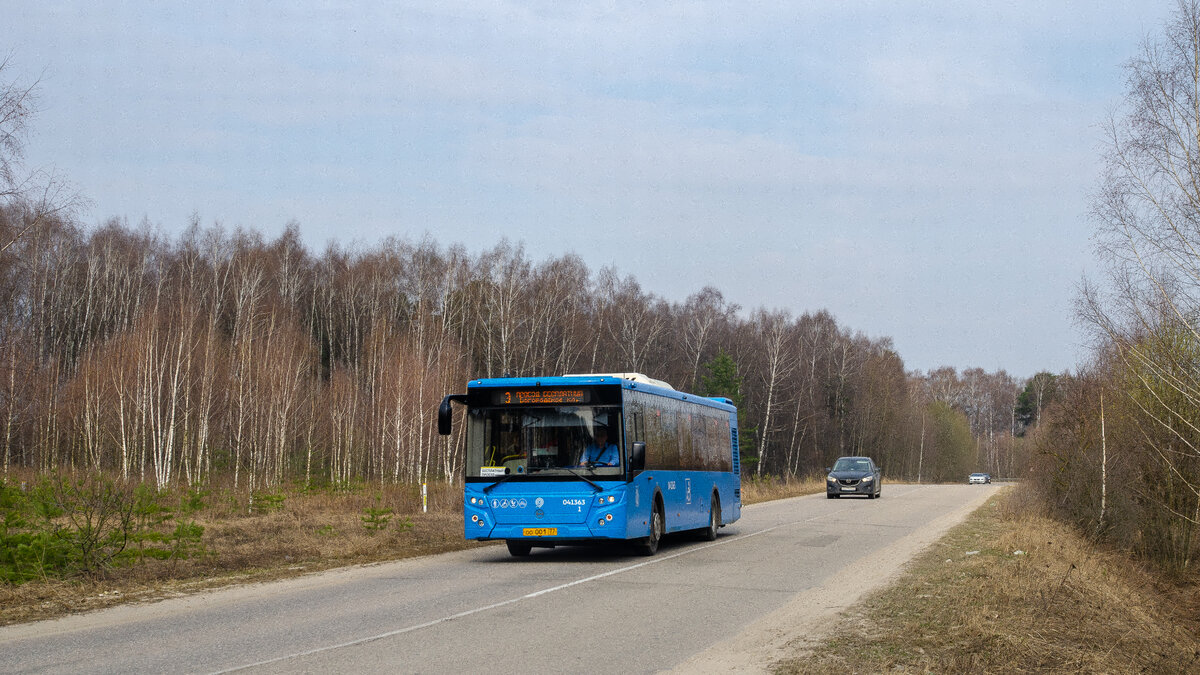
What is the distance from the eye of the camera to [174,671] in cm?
799

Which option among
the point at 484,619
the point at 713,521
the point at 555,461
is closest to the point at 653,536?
the point at 555,461

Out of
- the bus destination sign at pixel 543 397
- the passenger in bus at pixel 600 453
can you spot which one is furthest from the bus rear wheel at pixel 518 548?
the bus destination sign at pixel 543 397

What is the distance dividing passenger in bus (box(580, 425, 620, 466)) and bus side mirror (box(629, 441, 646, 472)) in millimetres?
299

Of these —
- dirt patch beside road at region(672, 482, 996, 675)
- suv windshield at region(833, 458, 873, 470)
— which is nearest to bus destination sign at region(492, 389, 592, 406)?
dirt patch beside road at region(672, 482, 996, 675)

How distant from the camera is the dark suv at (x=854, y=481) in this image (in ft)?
138

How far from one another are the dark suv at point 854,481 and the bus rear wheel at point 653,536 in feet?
80.2

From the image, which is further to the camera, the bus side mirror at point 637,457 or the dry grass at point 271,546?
the bus side mirror at point 637,457

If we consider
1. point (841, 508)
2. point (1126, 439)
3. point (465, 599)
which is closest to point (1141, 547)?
point (1126, 439)

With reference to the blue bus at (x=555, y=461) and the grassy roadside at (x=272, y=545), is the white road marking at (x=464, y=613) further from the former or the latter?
the grassy roadside at (x=272, y=545)

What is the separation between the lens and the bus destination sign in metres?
17.1

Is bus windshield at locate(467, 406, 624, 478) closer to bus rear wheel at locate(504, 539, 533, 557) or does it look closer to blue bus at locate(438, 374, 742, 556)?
blue bus at locate(438, 374, 742, 556)

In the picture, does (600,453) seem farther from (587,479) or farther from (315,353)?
(315,353)

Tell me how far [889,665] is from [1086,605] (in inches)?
185

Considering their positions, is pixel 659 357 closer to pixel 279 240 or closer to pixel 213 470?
pixel 279 240
